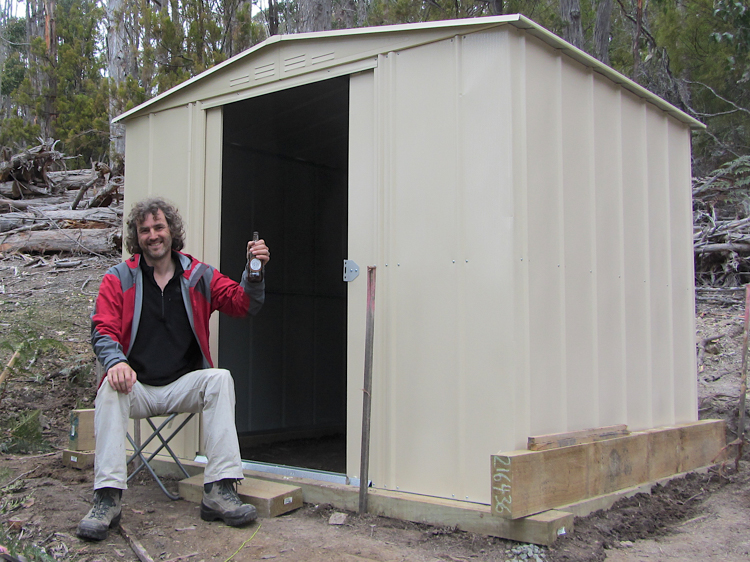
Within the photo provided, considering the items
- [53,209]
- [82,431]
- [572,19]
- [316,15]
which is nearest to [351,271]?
[82,431]

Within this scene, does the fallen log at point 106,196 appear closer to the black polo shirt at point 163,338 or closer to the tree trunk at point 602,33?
the black polo shirt at point 163,338

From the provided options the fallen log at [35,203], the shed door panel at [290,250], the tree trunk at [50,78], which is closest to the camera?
the shed door panel at [290,250]

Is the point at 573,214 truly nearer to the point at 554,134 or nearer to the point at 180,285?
the point at 554,134

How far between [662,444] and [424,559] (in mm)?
1796

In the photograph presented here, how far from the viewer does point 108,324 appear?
3141 millimetres

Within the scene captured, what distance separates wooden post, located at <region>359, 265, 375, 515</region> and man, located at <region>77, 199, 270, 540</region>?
50 cm

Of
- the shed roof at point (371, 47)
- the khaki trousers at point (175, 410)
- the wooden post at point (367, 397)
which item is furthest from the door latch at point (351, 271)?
the shed roof at point (371, 47)

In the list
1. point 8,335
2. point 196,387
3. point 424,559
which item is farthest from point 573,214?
point 8,335

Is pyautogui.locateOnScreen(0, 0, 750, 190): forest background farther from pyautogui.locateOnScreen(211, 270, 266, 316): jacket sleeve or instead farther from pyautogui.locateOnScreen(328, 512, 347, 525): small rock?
pyautogui.locateOnScreen(328, 512, 347, 525): small rock

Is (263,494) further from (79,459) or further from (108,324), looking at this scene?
(79,459)

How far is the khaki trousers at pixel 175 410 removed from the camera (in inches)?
112

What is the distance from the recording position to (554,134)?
330cm

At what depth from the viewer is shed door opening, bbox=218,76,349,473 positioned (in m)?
A: 5.01

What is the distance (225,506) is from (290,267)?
295cm
